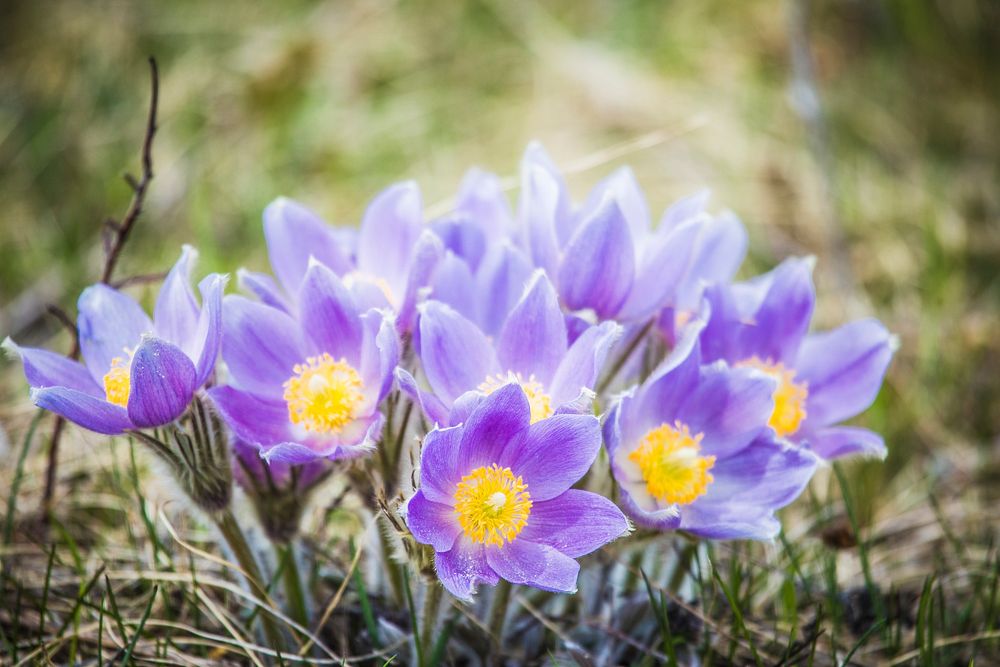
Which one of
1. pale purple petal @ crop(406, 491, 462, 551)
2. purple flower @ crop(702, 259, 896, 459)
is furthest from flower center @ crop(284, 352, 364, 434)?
purple flower @ crop(702, 259, 896, 459)

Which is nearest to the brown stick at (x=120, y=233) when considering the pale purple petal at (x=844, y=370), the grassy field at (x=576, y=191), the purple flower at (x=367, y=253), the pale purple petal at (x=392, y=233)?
the grassy field at (x=576, y=191)

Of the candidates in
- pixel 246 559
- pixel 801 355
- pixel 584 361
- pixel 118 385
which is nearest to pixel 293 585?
pixel 246 559

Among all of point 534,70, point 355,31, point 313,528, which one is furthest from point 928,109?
point 313,528

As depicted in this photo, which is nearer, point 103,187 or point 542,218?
point 542,218

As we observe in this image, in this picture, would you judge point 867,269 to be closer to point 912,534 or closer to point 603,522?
point 912,534

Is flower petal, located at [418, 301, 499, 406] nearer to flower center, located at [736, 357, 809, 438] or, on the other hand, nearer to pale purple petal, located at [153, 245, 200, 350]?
pale purple petal, located at [153, 245, 200, 350]

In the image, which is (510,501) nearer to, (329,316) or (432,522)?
(432,522)

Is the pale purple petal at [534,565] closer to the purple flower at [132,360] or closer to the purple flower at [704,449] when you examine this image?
the purple flower at [704,449]
